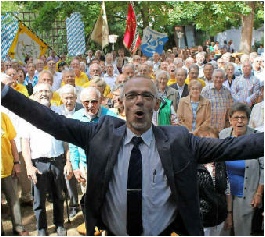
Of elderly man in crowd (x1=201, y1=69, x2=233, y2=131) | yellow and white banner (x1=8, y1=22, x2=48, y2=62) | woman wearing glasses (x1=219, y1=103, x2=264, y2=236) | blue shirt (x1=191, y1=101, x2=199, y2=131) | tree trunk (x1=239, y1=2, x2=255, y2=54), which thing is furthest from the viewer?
tree trunk (x1=239, y1=2, x2=255, y2=54)

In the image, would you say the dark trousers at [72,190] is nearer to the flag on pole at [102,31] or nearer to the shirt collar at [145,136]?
the shirt collar at [145,136]

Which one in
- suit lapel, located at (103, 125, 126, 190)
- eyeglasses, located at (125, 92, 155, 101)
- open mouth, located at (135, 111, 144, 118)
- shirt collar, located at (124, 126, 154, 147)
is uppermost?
eyeglasses, located at (125, 92, 155, 101)

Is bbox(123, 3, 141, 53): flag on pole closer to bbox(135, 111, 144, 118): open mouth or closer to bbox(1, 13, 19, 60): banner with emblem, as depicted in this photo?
bbox(1, 13, 19, 60): banner with emblem

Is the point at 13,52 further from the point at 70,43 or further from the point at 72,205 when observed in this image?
the point at 72,205

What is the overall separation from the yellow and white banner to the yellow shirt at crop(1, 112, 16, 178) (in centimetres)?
895

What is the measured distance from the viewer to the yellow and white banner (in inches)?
549

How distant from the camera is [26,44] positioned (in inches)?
552

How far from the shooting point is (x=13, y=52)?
1418 centimetres

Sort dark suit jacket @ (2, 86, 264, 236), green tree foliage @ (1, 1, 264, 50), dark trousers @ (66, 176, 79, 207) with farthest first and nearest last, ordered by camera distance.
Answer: green tree foliage @ (1, 1, 264, 50), dark trousers @ (66, 176, 79, 207), dark suit jacket @ (2, 86, 264, 236)

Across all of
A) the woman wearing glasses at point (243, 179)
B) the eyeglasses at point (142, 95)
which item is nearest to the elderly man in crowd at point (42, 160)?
the woman wearing glasses at point (243, 179)

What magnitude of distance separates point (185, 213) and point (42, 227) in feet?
10.7

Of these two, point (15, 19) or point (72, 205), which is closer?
point (72, 205)

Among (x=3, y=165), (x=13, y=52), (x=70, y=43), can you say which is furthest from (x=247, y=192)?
(x=70, y=43)

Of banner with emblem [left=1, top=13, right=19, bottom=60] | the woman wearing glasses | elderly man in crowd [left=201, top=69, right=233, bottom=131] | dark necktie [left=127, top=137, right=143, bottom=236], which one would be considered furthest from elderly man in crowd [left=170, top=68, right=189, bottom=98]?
banner with emblem [left=1, top=13, right=19, bottom=60]
